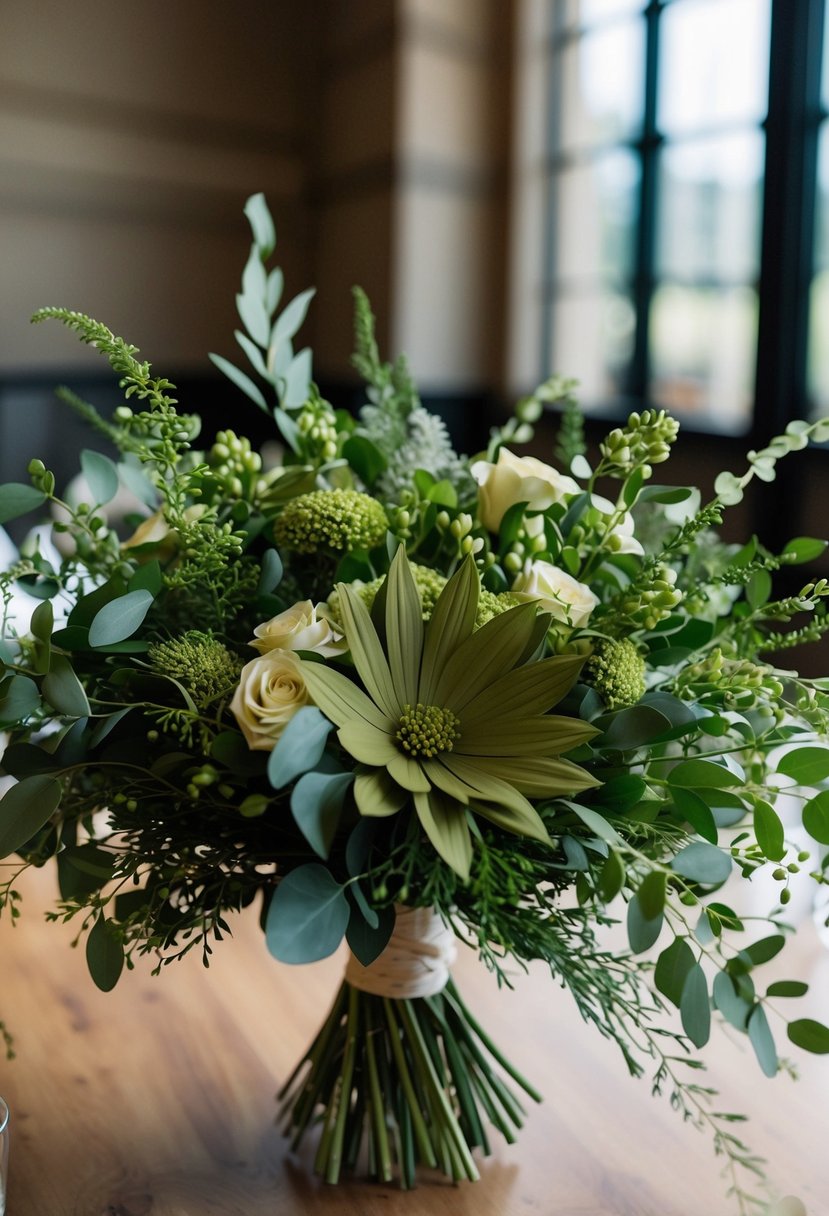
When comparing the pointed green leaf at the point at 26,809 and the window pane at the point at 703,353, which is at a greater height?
the window pane at the point at 703,353

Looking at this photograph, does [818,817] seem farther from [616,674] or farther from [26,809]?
[26,809]

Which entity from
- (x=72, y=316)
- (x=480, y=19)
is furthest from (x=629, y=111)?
(x=72, y=316)

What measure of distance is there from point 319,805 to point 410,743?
0.26 ft

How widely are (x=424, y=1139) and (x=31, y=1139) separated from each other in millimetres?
280

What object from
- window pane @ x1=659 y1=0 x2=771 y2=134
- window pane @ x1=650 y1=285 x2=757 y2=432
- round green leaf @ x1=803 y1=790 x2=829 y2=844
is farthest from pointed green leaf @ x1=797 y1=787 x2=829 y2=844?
window pane @ x1=659 y1=0 x2=771 y2=134

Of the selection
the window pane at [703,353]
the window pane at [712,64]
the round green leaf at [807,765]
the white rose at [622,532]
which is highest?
the window pane at [712,64]

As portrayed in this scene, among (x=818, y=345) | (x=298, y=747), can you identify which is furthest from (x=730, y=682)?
(x=818, y=345)

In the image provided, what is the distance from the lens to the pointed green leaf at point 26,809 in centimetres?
63

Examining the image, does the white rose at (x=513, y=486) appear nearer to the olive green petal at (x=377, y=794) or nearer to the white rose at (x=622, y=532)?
the white rose at (x=622, y=532)

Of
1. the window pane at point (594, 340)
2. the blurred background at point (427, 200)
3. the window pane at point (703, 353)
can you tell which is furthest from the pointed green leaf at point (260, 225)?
the window pane at point (594, 340)

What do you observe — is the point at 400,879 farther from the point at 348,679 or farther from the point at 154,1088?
the point at 154,1088

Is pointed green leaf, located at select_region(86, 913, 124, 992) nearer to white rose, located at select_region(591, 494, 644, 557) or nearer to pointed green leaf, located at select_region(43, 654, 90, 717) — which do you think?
pointed green leaf, located at select_region(43, 654, 90, 717)

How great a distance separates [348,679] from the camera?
638mm

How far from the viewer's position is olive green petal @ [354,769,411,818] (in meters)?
0.58
